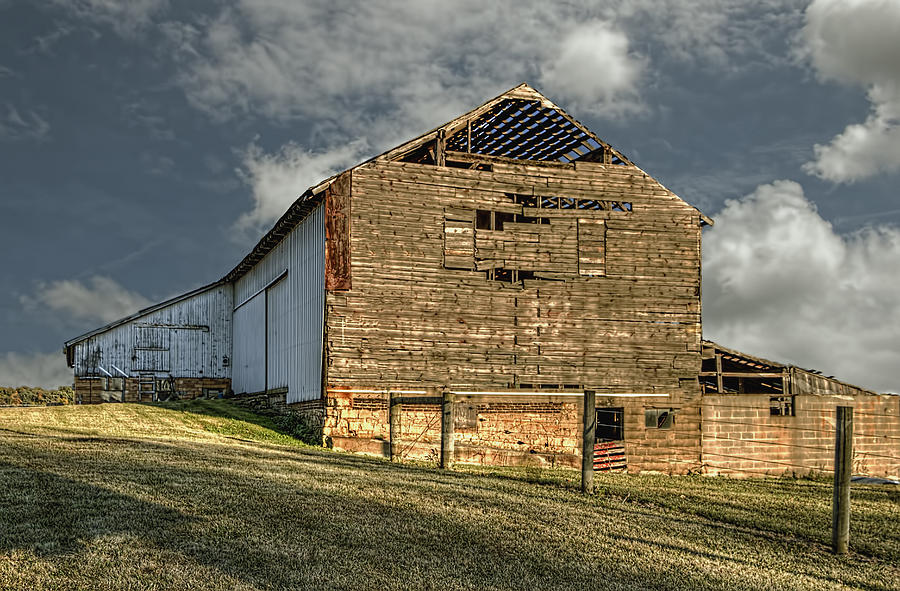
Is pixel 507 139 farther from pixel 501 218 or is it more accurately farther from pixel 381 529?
pixel 381 529

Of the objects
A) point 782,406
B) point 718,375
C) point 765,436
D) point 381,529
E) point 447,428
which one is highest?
point 718,375

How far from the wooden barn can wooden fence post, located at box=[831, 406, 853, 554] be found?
12.1 m

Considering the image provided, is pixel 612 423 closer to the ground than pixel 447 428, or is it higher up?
closer to the ground

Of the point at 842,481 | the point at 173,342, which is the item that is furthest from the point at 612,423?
the point at 173,342

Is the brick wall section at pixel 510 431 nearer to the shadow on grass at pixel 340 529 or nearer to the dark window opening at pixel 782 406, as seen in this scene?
the dark window opening at pixel 782 406

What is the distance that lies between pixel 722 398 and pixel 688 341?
210 cm

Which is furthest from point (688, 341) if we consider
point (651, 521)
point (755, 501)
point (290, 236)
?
point (651, 521)

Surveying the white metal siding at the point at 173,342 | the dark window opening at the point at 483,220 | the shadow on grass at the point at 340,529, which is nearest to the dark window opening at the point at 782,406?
the dark window opening at the point at 483,220

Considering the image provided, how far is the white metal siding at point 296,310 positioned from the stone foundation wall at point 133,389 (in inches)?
251

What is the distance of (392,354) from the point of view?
2425 centimetres

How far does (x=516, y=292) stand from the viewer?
84.0 ft

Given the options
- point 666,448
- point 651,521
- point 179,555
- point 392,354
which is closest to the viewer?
point 179,555

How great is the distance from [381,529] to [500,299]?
15.3m

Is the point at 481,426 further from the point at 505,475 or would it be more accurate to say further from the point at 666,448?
the point at 505,475
